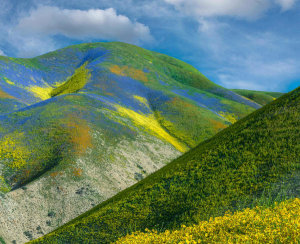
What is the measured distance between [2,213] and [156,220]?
70.4 ft

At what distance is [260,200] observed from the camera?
589 inches

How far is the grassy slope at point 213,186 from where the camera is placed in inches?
634

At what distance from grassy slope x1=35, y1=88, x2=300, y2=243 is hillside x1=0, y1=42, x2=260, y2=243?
40.9ft

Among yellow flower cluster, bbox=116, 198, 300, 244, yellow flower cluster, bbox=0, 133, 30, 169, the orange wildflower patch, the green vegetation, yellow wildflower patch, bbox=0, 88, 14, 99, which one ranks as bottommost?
yellow flower cluster, bbox=0, 133, 30, 169

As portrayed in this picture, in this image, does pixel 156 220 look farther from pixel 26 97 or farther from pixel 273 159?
pixel 26 97

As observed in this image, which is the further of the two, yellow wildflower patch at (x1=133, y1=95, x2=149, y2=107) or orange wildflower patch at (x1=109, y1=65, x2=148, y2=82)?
orange wildflower patch at (x1=109, y1=65, x2=148, y2=82)

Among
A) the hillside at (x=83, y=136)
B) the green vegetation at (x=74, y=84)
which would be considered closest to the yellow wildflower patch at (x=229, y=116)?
the hillside at (x=83, y=136)

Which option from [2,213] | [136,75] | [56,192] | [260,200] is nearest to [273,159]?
[260,200]

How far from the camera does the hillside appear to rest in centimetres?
3136

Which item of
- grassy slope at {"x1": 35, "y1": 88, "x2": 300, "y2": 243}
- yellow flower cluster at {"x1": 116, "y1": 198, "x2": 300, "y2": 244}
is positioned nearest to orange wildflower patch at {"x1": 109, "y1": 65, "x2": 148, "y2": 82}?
grassy slope at {"x1": 35, "y1": 88, "x2": 300, "y2": 243}

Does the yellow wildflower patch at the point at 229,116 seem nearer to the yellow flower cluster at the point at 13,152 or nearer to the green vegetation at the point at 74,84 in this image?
the green vegetation at the point at 74,84

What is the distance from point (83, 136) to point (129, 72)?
65.9 meters

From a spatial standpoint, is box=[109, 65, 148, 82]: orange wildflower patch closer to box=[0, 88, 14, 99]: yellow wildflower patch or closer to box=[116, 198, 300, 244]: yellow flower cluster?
box=[0, 88, 14, 99]: yellow wildflower patch

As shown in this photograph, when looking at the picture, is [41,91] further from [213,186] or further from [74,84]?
[213,186]
